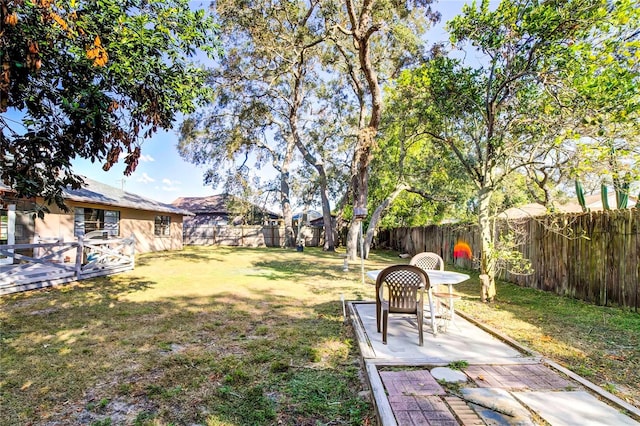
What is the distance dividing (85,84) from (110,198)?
11929 mm

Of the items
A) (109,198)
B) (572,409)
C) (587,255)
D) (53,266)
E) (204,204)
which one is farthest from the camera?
(204,204)

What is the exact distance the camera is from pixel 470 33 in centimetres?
636

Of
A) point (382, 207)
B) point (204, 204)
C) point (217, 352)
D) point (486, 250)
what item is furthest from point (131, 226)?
point (204, 204)

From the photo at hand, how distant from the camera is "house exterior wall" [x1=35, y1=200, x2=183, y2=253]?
1155 cm

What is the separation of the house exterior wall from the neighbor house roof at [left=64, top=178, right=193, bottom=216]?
1.18 feet

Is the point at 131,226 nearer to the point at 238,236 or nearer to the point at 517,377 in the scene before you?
the point at 238,236

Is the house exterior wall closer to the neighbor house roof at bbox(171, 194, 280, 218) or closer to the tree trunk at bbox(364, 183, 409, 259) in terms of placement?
the neighbor house roof at bbox(171, 194, 280, 218)

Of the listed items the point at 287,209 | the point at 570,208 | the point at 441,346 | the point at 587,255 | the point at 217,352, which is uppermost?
the point at 287,209

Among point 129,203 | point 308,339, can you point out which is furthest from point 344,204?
point 308,339

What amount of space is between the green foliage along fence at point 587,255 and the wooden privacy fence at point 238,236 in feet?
59.0

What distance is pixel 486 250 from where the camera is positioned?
21.2 feet

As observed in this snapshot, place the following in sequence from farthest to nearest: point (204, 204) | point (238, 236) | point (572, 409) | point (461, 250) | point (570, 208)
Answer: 1. point (204, 204)
2. point (238, 236)
3. point (570, 208)
4. point (461, 250)
5. point (572, 409)

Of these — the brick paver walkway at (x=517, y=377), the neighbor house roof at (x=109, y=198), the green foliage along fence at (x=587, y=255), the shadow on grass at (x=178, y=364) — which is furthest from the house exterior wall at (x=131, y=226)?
the green foliage along fence at (x=587, y=255)

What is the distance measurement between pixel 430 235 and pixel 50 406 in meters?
14.1
